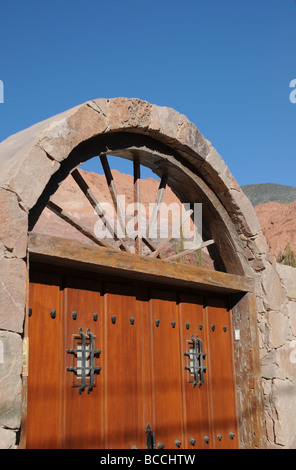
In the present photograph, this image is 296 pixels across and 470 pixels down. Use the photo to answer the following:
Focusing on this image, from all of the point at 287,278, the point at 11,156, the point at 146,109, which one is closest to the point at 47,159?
the point at 11,156

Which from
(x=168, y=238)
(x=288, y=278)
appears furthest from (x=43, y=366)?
(x=288, y=278)

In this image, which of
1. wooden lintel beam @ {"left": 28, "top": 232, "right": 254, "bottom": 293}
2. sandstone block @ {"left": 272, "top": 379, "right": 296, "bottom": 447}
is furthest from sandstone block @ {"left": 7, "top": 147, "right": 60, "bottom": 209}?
sandstone block @ {"left": 272, "top": 379, "right": 296, "bottom": 447}

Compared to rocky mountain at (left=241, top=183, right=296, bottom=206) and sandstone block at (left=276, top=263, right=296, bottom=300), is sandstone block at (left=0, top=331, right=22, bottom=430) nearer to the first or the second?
sandstone block at (left=276, top=263, right=296, bottom=300)

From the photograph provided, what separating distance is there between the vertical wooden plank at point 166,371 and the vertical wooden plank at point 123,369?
151 mm

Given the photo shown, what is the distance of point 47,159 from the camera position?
3.19 meters

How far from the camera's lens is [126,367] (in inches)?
148

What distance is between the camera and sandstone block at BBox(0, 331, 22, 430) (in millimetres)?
2660

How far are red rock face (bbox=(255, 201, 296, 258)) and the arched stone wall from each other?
21690 millimetres

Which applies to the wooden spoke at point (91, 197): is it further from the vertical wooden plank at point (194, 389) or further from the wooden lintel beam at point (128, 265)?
the vertical wooden plank at point (194, 389)

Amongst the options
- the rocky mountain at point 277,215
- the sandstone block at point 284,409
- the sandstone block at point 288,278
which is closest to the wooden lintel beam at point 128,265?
the sandstone block at point 288,278

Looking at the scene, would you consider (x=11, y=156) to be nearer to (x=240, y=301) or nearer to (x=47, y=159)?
(x=47, y=159)

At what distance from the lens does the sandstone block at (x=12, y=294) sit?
276 cm

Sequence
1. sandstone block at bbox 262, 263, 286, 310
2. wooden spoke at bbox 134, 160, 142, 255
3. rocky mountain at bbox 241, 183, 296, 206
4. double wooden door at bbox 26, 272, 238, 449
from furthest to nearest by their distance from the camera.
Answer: rocky mountain at bbox 241, 183, 296, 206 < sandstone block at bbox 262, 263, 286, 310 < wooden spoke at bbox 134, 160, 142, 255 < double wooden door at bbox 26, 272, 238, 449

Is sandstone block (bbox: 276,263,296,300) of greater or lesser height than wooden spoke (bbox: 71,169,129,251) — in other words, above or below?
below
